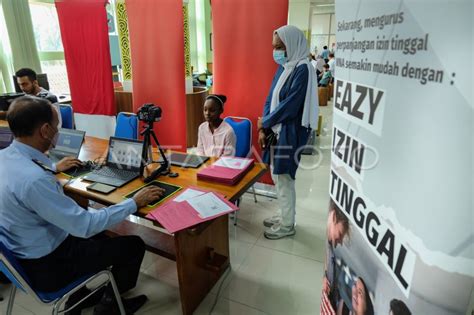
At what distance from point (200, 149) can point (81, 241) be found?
1.30m

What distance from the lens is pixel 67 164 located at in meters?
1.99

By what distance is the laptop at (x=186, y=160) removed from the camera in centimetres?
204

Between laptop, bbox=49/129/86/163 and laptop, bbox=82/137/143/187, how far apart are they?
382 millimetres

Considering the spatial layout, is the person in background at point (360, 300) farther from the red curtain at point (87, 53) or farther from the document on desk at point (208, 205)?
the red curtain at point (87, 53)

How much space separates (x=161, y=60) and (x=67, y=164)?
164 centimetres

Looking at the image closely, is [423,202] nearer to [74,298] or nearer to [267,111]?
[267,111]

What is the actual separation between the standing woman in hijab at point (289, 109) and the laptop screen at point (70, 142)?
139cm

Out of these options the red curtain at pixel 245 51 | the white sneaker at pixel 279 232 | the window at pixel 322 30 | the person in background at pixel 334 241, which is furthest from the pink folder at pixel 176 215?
the window at pixel 322 30

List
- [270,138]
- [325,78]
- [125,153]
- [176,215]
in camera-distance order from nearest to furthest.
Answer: [176,215] < [125,153] < [270,138] < [325,78]

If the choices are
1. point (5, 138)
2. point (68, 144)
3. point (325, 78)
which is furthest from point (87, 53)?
point (325, 78)

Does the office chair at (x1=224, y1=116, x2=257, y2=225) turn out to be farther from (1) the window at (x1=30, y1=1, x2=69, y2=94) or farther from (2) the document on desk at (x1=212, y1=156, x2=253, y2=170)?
(1) the window at (x1=30, y1=1, x2=69, y2=94)

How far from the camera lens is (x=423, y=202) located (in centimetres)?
63

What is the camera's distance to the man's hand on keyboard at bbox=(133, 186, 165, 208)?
148 cm

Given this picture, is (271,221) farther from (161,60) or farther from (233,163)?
(161,60)
